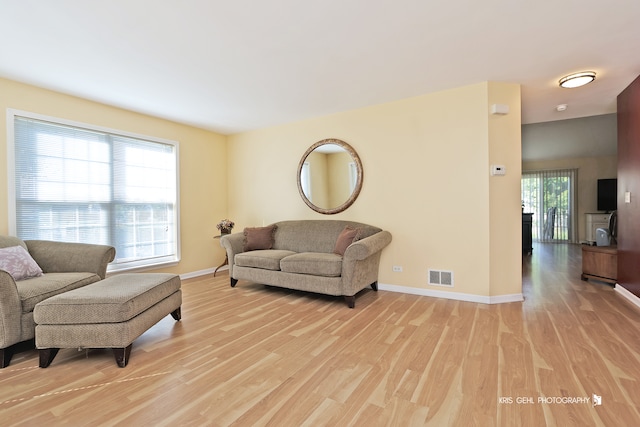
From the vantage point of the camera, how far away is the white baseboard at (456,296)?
10.6 ft

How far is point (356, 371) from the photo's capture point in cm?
192

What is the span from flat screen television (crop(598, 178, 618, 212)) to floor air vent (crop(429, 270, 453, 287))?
705cm

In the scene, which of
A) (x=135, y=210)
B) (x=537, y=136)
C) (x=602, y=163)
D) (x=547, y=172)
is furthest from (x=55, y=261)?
(x=602, y=163)

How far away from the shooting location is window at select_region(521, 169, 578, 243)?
822 cm

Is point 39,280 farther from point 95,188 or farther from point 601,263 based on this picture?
point 601,263

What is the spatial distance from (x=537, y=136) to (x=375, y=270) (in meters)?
4.80

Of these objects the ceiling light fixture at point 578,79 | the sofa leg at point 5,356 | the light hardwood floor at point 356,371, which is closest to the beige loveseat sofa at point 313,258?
the light hardwood floor at point 356,371

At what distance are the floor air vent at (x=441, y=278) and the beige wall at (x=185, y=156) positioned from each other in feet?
11.7

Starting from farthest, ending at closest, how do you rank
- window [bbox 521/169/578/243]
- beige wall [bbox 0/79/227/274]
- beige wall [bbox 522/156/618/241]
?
window [bbox 521/169/578/243]
beige wall [bbox 522/156/618/241]
beige wall [bbox 0/79/227/274]

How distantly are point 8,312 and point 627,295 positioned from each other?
18.6 feet

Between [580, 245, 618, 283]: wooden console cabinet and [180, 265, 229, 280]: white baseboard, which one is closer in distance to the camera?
[580, 245, 618, 283]: wooden console cabinet

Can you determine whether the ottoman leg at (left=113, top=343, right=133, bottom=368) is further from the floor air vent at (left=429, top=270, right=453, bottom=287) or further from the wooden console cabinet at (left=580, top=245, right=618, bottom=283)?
the wooden console cabinet at (left=580, top=245, right=618, bottom=283)

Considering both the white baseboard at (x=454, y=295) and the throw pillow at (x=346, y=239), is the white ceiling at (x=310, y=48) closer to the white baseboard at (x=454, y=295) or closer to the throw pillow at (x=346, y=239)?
the throw pillow at (x=346, y=239)

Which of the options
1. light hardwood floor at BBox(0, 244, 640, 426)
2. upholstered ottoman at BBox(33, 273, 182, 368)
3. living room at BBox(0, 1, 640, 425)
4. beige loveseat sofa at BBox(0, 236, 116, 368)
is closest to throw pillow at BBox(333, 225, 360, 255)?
living room at BBox(0, 1, 640, 425)
